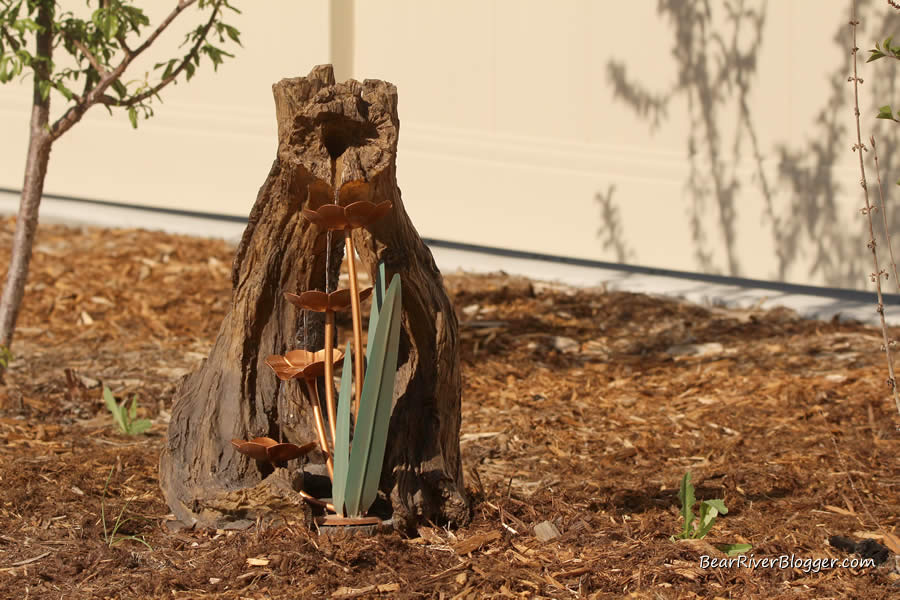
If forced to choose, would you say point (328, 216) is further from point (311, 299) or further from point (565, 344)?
point (565, 344)

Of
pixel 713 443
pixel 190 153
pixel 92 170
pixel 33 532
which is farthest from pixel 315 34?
pixel 33 532

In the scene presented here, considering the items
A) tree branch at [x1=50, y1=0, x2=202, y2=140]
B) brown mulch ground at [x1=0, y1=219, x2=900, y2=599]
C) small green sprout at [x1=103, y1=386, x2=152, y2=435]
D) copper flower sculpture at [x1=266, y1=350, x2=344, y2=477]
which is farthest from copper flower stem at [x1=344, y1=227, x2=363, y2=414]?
tree branch at [x1=50, y1=0, x2=202, y2=140]

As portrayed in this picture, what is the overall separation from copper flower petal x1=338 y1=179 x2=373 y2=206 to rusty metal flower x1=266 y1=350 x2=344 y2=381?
0.46 metres

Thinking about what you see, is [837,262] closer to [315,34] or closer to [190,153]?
[315,34]

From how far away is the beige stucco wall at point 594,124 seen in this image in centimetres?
624

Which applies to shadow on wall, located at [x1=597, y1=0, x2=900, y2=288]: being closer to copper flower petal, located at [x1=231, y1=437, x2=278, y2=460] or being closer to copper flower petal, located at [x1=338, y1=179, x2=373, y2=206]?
copper flower petal, located at [x1=338, y1=179, x2=373, y2=206]

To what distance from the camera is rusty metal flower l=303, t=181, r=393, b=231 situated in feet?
9.32

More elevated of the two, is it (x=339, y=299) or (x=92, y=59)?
(x=92, y=59)

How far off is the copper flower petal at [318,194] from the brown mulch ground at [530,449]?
2.92 ft

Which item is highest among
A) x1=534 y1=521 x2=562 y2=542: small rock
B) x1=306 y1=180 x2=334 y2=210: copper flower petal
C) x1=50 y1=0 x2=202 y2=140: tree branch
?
x1=50 y1=0 x2=202 y2=140: tree branch

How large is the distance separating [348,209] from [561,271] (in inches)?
164

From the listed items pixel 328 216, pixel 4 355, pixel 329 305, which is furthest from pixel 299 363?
pixel 4 355

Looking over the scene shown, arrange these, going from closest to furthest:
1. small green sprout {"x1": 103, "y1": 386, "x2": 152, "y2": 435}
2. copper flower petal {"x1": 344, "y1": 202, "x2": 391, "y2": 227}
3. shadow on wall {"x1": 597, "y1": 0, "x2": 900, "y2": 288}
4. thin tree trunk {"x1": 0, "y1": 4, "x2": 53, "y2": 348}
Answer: copper flower petal {"x1": 344, "y1": 202, "x2": 391, "y2": 227} → small green sprout {"x1": 103, "y1": 386, "x2": 152, "y2": 435} → thin tree trunk {"x1": 0, "y1": 4, "x2": 53, "y2": 348} → shadow on wall {"x1": 597, "y1": 0, "x2": 900, "y2": 288}

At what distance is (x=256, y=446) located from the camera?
3.02m
